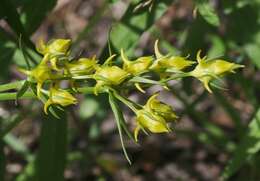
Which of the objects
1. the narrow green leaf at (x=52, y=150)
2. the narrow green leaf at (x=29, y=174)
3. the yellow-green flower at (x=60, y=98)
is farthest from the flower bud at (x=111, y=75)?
the narrow green leaf at (x=29, y=174)

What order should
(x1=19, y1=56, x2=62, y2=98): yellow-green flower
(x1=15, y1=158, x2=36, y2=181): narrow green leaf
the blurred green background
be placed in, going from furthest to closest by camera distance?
(x1=15, y1=158, x2=36, y2=181): narrow green leaf < the blurred green background < (x1=19, y1=56, x2=62, y2=98): yellow-green flower

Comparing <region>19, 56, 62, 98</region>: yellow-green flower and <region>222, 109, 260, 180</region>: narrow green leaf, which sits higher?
<region>19, 56, 62, 98</region>: yellow-green flower

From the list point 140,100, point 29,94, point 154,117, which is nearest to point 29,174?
point 29,94

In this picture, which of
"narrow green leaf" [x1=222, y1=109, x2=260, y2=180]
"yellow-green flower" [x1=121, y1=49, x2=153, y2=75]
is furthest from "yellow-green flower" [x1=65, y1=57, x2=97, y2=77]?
"narrow green leaf" [x1=222, y1=109, x2=260, y2=180]

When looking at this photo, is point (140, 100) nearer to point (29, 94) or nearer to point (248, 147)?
point (248, 147)

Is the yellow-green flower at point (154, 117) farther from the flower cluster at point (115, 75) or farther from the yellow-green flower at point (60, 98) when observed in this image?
the yellow-green flower at point (60, 98)

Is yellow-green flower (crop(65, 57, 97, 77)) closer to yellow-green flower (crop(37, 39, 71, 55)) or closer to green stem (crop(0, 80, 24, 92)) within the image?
yellow-green flower (crop(37, 39, 71, 55))

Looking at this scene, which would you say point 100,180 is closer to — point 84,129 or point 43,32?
point 84,129

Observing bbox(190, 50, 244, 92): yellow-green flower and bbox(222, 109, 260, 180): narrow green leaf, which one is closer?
bbox(190, 50, 244, 92): yellow-green flower
